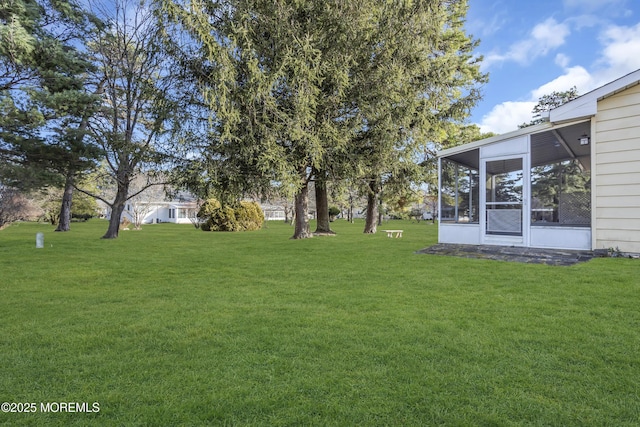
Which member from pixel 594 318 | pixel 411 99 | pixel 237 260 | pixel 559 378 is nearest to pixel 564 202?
pixel 411 99

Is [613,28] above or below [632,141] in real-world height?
above

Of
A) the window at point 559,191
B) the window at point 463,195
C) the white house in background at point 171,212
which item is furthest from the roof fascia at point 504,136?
the white house in background at point 171,212

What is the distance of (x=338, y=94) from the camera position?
42.6 ft

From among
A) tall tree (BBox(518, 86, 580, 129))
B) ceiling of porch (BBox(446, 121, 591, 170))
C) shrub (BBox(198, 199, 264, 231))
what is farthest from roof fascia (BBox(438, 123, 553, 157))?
tall tree (BBox(518, 86, 580, 129))

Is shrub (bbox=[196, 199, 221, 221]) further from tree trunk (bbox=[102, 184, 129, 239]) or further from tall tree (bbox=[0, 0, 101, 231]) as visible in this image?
tall tree (bbox=[0, 0, 101, 231])

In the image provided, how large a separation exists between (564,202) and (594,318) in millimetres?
10325

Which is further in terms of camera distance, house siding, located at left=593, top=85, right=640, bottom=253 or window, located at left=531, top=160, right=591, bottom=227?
window, located at left=531, top=160, right=591, bottom=227

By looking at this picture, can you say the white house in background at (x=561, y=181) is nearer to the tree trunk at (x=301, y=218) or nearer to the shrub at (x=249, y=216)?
the tree trunk at (x=301, y=218)

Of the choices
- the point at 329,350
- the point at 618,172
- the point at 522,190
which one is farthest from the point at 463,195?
the point at 329,350

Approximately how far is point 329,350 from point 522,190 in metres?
8.16

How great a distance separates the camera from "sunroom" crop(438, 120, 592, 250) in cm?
891

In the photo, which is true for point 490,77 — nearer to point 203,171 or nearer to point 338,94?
point 338,94

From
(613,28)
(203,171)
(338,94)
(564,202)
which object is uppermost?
(613,28)

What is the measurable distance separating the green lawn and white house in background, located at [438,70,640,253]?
2254 millimetres
